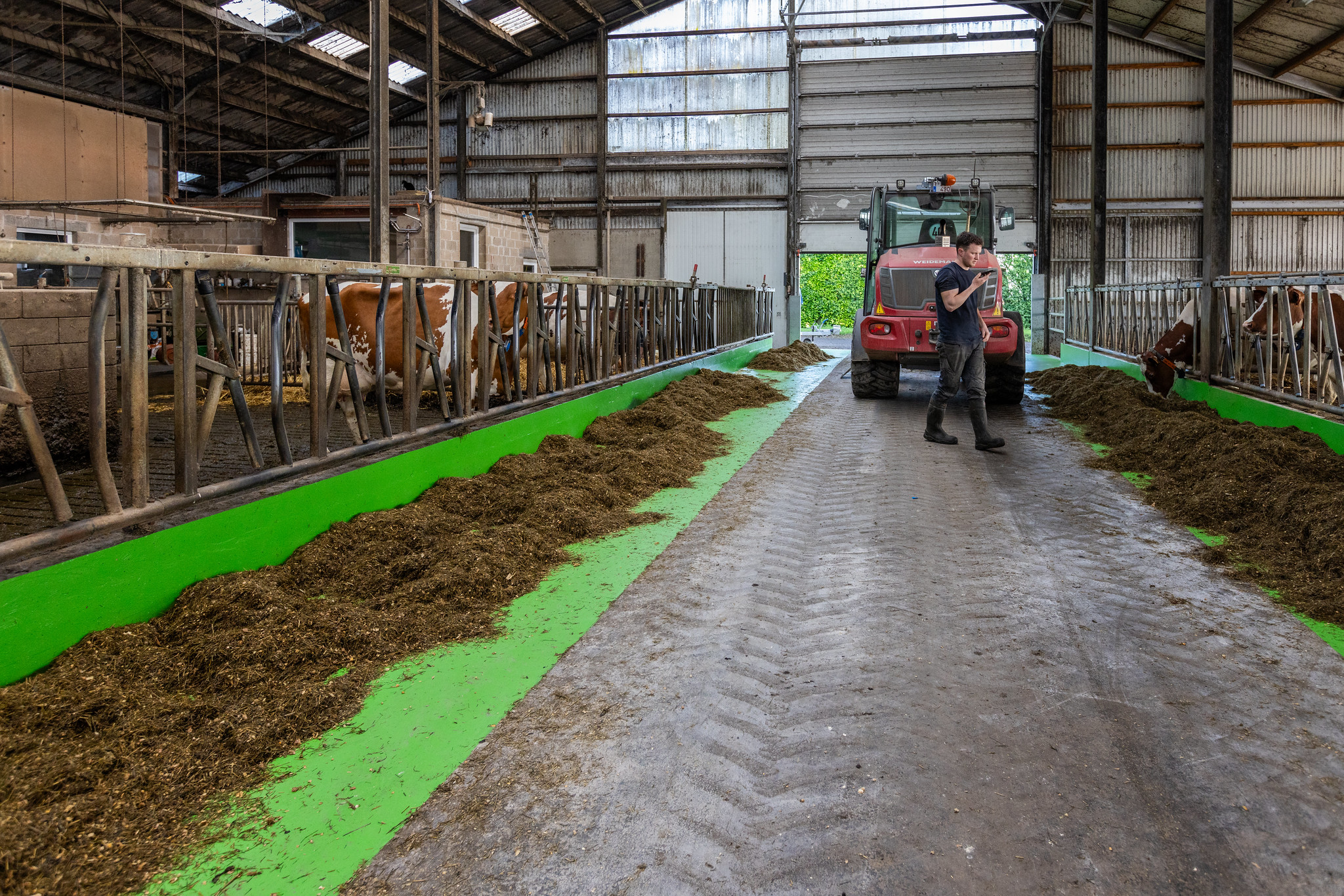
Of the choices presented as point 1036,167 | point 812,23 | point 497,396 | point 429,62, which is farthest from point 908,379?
point 812,23

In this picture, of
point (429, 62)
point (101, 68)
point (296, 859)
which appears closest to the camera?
point (296, 859)

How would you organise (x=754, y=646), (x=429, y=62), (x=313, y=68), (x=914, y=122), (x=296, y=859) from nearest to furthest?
(x=296, y=859) → (x=754, y=646) → (x=429, y=62) → (x=313, y=68) → (x=914, y=122)

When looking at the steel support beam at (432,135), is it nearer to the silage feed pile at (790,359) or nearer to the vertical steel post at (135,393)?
the silage feed pile at (790,359)

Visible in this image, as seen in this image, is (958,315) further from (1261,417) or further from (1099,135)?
(1099,135)

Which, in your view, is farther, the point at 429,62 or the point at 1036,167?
the point at 1036,167

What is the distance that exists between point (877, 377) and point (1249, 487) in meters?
6.26

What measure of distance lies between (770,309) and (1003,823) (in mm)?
22470

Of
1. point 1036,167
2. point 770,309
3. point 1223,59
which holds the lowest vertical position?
point 770,309

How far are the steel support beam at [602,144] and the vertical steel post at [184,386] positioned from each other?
77.0 ft

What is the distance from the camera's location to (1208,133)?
37.9ft

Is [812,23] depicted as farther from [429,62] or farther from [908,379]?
[908,379]

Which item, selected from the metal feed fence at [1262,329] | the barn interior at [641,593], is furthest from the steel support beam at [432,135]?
the metal feed fence at [1262,329]

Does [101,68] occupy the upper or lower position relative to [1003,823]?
upper

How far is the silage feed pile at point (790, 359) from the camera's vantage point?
1784cm
